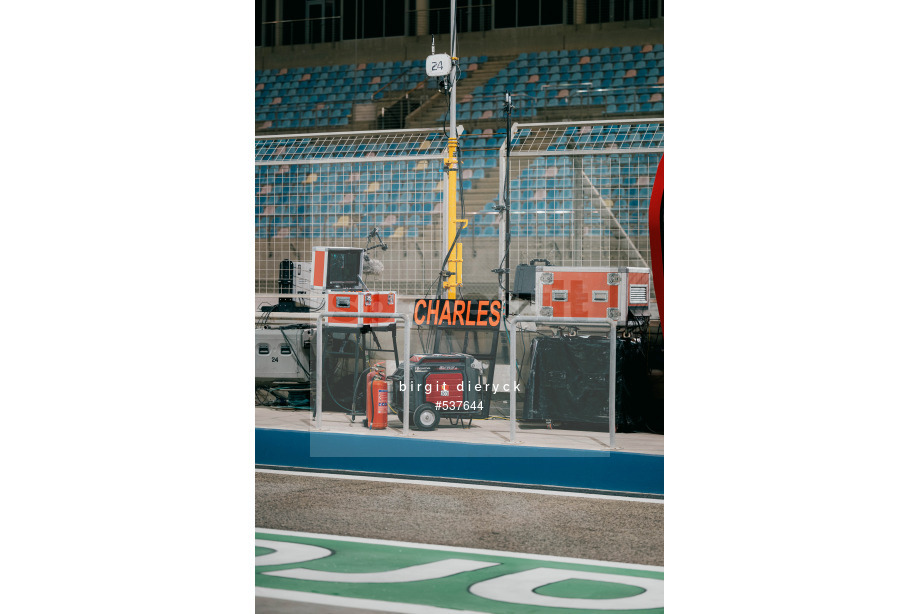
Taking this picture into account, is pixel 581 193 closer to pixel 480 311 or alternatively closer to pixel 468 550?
pixel 480 311

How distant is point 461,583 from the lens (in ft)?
9.37

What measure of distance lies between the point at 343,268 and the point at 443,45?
63.2 inches

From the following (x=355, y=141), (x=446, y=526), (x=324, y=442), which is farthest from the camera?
(x=355, y=141)

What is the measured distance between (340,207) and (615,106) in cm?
165

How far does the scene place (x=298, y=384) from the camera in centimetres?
625

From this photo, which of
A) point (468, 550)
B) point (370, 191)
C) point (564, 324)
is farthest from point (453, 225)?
point (468, 550)

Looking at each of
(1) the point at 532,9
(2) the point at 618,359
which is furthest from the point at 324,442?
(1) the point at 532,9

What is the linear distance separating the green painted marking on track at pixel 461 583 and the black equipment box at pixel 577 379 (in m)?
1.78

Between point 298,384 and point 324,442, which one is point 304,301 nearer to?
point 298,384

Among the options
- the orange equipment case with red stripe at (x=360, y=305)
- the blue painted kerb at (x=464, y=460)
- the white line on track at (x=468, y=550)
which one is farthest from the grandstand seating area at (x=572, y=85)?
the white line on track at (x=468, y=550)

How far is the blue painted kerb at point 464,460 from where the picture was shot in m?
4.06

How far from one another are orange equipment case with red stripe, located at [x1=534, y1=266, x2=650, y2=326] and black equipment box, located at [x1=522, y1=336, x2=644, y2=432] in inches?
7.9

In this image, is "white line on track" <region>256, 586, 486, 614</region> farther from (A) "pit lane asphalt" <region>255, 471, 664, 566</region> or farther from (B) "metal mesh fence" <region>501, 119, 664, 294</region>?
(B) "metal mesh fence" <region>501, 119, 664, 294</region>

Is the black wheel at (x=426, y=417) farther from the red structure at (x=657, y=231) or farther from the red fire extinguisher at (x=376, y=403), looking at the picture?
the red structure at (x=657, y=231)
